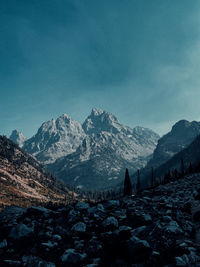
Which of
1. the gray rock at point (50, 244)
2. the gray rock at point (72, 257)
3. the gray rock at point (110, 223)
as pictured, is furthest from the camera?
the gray rock at point (110, 223)

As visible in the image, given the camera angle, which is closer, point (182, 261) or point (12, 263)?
point (182, 261)

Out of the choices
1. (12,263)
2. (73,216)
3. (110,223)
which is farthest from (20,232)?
(110,223)

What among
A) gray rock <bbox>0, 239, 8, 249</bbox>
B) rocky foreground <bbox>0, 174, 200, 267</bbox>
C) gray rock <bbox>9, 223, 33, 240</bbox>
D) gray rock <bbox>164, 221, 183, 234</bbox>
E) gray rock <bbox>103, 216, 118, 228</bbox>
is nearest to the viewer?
rocky foreground <bbox>0, 174, 200, 267</bbox>

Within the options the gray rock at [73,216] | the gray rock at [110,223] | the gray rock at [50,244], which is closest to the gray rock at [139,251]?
the gray rock at [110,223]

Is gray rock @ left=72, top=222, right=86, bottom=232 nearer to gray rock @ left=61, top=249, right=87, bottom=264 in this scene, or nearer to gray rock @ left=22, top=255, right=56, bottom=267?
gray rock @ left=61, top=249, right=87, bottom=264

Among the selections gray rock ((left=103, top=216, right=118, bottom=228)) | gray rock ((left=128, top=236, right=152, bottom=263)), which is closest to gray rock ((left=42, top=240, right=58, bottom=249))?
gray rock ((left=103, top=216, right=118, bottom=228))

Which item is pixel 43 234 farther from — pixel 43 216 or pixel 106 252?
pixel 106 252

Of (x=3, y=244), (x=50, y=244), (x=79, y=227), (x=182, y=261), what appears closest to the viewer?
(x=182, y=261)

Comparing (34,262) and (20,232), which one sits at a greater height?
(20,232)

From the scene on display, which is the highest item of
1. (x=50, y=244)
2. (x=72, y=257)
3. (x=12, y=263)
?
(x=50, y=244)

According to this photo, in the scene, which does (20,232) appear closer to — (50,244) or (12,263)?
(50,244)

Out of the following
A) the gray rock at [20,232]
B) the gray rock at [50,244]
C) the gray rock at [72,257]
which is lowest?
the gray rock at [72,257]

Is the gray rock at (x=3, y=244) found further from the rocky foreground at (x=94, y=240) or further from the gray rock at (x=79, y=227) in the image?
the gray rock at (x=79, y=227)

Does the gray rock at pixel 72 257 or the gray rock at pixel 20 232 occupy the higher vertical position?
the gray rock at pixel 20 232
